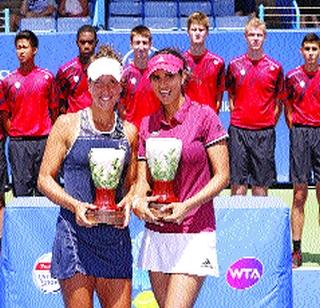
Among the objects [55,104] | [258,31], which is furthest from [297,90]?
[55,104]

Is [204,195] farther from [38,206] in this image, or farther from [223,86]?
[223,86]

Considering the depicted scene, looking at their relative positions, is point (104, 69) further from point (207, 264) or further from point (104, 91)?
point (207, 264)

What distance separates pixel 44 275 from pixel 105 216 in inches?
66.9

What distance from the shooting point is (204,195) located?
4398 millimetres

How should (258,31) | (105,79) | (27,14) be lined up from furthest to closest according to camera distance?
(27,14) < (258,31) < (105,79)

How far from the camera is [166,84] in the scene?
14.7ft

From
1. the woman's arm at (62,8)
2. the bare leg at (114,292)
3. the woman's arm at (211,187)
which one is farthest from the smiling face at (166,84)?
the woman's arm at (62,8)

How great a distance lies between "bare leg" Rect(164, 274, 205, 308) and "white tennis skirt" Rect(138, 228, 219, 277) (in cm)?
3

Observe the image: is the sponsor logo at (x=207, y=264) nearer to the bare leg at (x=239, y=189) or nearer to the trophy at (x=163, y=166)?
the trophy at (x=163, y=166)

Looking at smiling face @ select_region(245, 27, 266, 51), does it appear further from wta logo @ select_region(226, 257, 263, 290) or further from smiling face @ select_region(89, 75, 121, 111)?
smiling face @ select_region(89, 75, 121, 111)

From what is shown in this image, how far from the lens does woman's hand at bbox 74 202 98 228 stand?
13.9ft

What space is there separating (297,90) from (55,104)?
207 cm

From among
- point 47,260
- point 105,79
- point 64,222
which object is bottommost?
point 47,260

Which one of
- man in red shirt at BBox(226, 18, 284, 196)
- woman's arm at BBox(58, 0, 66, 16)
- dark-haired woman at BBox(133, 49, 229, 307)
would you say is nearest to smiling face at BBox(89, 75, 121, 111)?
dark-haired woman at BBox(133, 49, 229, 307)
